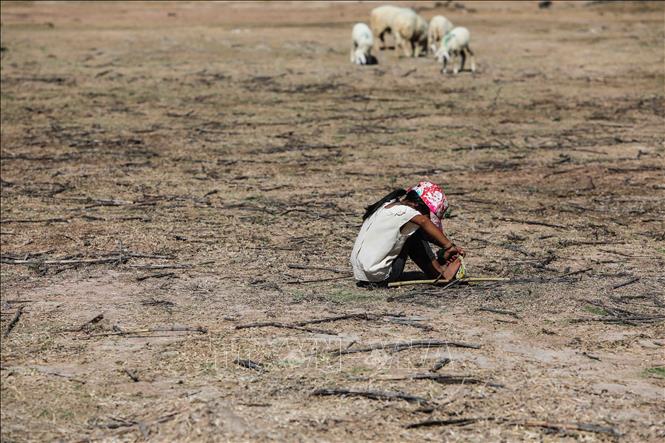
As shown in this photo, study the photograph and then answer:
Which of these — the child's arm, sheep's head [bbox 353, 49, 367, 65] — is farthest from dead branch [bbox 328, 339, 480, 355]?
sheep's head [bbox 353, 49, 367, 65]

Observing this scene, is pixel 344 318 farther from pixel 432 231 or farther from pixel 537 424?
pixel 537 424

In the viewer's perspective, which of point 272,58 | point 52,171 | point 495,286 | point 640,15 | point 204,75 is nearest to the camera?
point 495,286

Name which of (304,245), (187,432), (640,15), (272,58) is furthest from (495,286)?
(640,15)

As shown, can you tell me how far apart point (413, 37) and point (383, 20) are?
4.17 ft

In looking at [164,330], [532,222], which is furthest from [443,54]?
[164,330]

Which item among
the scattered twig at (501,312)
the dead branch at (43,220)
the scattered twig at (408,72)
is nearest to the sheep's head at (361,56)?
the scattered twig at (408,72)

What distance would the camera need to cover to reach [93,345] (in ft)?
21.1

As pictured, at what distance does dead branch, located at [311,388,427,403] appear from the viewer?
5539 millimetres

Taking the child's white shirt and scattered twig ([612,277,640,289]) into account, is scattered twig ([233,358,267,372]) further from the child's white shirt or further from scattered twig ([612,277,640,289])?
scattered twig ([612,277,640,289])

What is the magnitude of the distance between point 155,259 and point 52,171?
434cm

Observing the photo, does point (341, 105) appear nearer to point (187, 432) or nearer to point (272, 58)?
point (272, 58)

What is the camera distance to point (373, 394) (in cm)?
558

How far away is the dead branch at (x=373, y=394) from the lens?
18.2ft

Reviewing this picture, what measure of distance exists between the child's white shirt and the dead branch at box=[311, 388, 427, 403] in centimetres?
204
